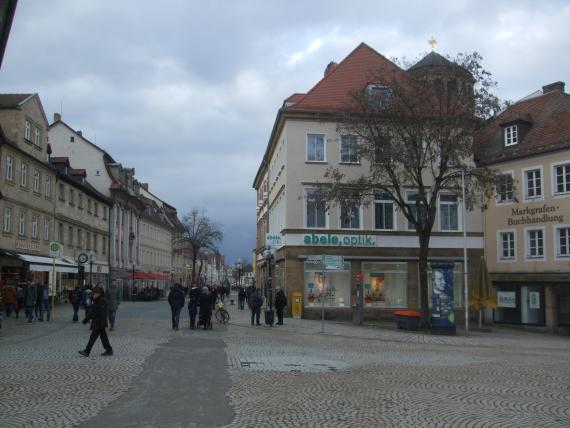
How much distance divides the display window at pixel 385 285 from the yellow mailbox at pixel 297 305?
3927 mm

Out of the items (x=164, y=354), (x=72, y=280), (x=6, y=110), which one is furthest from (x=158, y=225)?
(x=164, y=354)

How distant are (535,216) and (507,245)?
9.03 ft

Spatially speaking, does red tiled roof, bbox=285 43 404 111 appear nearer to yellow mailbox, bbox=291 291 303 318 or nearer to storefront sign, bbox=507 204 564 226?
yellow mailbox, bbox=291 291 303 318

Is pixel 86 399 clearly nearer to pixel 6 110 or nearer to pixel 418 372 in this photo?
pixel 418 372

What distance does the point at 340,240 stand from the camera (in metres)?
35.2

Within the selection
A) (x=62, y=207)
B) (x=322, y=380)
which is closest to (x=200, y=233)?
(x=62, y=207)

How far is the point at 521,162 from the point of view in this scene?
3478cm

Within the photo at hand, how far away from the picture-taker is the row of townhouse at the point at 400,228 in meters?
33.8

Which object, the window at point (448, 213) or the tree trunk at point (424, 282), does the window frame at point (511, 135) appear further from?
the tree trunk at point (424, 282)

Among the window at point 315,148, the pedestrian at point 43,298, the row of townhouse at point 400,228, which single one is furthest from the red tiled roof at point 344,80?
the pedestrian at point 43,298

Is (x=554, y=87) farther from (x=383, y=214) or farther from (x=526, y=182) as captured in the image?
(x=383, y=214)

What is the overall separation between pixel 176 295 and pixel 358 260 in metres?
13.7

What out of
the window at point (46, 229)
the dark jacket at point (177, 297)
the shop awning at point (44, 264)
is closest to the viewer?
the dark jacket at point (177, 297)

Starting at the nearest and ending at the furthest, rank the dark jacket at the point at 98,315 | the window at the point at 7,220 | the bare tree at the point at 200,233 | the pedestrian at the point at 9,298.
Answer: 1. the dark jacket at the point at 98,315
2. the pedestrian at the point at 9,298
3. the window at the point at 7,220
4. the bare tree at the point at 200,233
